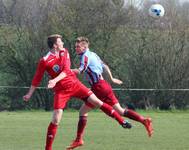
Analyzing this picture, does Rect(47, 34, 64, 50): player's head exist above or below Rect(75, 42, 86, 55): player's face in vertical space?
above

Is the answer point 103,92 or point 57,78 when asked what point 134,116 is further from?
point 57,78

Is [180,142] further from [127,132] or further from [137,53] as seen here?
[137,53]

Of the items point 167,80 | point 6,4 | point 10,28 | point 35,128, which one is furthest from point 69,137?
point 6,4

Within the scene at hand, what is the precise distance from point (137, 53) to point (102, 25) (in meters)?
2.51

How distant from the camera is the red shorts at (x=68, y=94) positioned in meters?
11.2

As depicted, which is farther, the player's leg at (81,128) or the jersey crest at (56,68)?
the player's leg at (81,128)

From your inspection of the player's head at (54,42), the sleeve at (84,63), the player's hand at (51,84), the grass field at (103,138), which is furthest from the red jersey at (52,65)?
the grass field at (103,138)

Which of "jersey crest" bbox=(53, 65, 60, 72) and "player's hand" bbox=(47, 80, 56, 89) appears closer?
"player's hand" bbox=(47, 80, 56, 89)

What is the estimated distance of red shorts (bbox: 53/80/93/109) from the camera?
11195 millimetres

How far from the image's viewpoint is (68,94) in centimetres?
1136

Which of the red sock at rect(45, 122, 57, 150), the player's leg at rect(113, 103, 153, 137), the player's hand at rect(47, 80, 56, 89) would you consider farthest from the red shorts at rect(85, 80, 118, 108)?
the player's hand at rect(47, 80, 56, 89)

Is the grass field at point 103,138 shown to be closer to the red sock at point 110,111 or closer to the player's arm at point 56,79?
the red sock at point 110,111

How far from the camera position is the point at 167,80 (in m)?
33.7

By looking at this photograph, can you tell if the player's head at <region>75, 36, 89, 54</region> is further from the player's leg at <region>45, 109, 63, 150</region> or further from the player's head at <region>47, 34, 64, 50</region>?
the player's leg at <region>45, 109, 63, 150</region>
